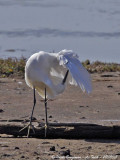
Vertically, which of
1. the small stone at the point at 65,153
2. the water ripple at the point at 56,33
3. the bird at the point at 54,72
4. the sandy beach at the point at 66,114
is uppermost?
the bird at the point at 54,72

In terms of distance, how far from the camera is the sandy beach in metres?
7.88

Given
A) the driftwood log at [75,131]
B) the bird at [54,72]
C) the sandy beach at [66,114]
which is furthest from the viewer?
the bird at [54,72]

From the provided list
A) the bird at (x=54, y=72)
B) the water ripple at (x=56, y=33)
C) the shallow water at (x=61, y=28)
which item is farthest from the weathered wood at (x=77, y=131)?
the water ripple at (x=56, y=33)

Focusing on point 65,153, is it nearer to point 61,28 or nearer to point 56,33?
point 56,33

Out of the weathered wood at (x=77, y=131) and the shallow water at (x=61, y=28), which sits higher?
the shallow water at (x=61, y=28)

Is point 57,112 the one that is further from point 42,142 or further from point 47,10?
point 47,10

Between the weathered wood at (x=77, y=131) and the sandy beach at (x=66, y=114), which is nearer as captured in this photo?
the sandy beach at (x=66, y=114)

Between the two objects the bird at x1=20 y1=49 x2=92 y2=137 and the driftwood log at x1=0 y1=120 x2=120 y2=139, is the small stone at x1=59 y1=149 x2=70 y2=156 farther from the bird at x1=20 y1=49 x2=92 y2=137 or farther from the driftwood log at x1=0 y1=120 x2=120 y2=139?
the bird at x1=20 y1=49 x2=92 y2=137

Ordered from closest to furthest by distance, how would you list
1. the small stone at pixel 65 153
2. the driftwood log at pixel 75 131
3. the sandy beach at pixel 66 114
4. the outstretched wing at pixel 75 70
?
the small stone at pixel 65 153, the sandy beach at pixel 66 114, the driftwood log at pixel 75 131, the outstretched wing at pixel 75 70

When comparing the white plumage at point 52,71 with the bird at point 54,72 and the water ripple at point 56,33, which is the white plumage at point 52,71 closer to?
the bird at point 54,72

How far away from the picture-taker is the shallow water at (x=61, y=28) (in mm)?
18531

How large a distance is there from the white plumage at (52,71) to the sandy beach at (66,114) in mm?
665

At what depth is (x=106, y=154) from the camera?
7.87 m

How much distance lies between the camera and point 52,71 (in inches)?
390
